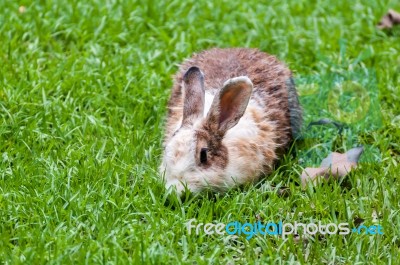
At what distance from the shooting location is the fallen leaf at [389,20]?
23.7ft

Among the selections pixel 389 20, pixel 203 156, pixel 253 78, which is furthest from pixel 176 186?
pixel 389 20

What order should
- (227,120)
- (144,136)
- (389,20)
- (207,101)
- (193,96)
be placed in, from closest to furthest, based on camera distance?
1. (227,120)
2. (193,96)
3. (207,101)
4. (144,136)
5. (389,20)

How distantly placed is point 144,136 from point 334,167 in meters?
1.22

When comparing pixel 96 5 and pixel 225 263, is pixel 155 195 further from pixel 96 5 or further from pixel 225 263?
pixel 96 5

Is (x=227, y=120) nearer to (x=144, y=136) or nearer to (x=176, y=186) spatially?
(x=176, y=186)

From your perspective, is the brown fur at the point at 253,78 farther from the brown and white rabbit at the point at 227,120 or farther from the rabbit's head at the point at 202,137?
the rabbit's head at the point at 202,137

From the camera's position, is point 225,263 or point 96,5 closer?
point 225,263

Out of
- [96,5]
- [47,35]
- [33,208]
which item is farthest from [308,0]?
[33,208]

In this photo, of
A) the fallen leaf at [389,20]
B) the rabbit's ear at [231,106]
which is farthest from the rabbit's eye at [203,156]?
the fallen leaf at [389,20]

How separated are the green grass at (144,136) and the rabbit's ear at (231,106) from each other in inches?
15.5

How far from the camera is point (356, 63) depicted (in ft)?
21.8

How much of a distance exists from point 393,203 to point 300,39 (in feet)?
8.02

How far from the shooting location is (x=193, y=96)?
5.23 m

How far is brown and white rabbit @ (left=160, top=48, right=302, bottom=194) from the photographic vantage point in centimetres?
495
